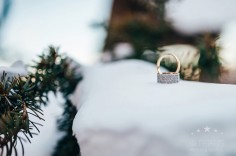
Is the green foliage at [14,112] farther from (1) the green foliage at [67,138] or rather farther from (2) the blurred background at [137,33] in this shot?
(2) the blurred background at [137,33]

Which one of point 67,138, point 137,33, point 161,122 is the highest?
point 137,33

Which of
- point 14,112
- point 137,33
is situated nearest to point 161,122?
point 14,112

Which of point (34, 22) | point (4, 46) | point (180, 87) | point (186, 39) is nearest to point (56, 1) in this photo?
point (34, 22)

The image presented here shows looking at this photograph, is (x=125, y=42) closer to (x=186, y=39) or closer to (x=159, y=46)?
(x=159, y=46)

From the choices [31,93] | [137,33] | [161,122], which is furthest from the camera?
[137,33]

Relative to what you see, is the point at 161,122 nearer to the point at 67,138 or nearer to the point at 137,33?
the point at 67,138

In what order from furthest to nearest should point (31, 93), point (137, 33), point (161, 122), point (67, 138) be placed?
point (137, 33) → point (67, 138) → point (31, 93) → point (161, 122)
